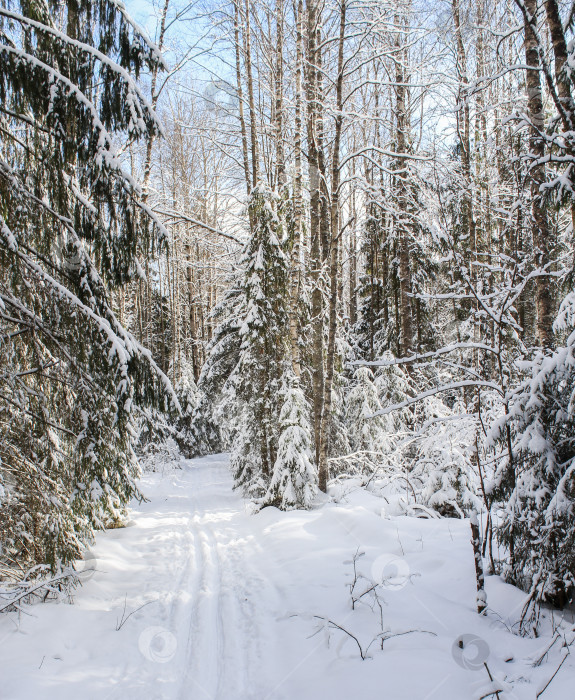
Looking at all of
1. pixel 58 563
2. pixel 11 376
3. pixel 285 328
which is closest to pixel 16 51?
pixel 11 376

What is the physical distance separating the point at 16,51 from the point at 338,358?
9.48 m

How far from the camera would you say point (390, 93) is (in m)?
14.5

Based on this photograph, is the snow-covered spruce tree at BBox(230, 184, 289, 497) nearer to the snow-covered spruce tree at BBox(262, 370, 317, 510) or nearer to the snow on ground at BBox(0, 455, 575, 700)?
the snow-covered spruce tree at BBox(262, 370, 317, 510)

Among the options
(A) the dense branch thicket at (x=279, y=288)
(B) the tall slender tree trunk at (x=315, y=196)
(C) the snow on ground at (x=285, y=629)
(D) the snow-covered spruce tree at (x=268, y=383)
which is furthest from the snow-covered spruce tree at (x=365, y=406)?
(C) the snow on ground at (x=285, y=629)

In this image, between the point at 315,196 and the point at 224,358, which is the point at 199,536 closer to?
the point at 224,358

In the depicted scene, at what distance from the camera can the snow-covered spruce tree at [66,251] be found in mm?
3738

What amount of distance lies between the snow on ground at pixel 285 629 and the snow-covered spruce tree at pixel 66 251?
0.92 metres

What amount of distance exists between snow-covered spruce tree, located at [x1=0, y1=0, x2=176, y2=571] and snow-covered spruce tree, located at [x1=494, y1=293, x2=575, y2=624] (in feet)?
11.2

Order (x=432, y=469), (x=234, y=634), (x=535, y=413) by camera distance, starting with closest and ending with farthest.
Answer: (x=535, y=413), (x=234, y=634), (x=432, y=469)

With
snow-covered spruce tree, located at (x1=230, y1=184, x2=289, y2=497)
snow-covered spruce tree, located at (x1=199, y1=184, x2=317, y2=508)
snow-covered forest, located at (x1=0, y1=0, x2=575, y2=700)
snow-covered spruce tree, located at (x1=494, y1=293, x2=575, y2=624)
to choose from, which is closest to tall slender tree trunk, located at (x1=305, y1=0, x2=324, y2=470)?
snow-covered spruce tree, located at (x1=199, y1=184, x2=317, y2=508)

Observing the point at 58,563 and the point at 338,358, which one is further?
the point at 338,358

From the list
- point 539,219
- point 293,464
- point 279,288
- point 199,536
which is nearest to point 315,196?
point 279,288

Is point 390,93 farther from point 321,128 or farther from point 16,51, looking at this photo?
point 16,51

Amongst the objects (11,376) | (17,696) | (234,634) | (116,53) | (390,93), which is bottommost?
(234,634)
